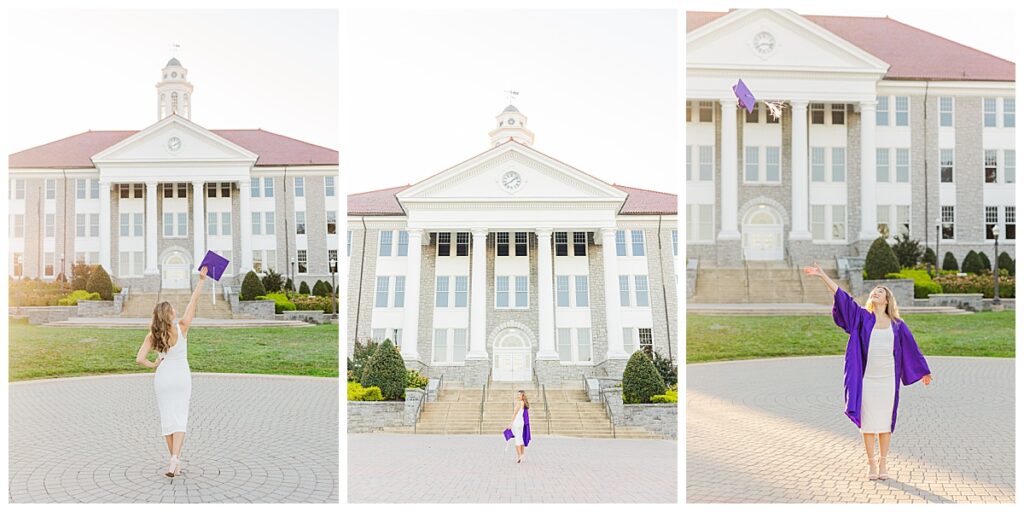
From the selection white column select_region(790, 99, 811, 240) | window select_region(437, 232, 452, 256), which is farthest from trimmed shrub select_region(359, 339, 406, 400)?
white column select_region(790, 99, 811, 240)

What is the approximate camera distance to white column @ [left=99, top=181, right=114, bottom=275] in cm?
704

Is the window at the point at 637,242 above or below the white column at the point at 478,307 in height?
above

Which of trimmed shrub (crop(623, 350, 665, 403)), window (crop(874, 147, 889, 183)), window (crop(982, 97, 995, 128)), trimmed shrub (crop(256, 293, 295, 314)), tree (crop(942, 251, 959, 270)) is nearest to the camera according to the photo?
trimmed shrub (crop(623, 350, 665, 403))

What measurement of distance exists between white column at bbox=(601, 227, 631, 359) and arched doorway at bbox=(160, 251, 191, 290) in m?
3.91

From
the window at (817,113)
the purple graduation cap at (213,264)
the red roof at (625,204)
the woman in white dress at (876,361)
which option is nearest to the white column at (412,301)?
the red roof at (625,204)

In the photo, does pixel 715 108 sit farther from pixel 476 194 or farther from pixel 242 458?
pixel 242 458

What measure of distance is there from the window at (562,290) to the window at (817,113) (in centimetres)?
317

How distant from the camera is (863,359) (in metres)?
5.19

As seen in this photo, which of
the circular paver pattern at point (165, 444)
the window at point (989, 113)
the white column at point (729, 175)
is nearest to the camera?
the circular paver pattern at point (165, 444)

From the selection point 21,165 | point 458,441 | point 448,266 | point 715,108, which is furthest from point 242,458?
point 715,108

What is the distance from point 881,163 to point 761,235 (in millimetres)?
1846

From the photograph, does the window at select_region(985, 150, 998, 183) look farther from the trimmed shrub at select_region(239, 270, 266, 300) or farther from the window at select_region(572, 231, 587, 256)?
the trimmed shrub at select_region(239, 270, 266, 300)

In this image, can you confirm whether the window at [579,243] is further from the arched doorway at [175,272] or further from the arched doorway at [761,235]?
the arched doorway at [175,272]

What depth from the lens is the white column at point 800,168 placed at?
773 centimetres
